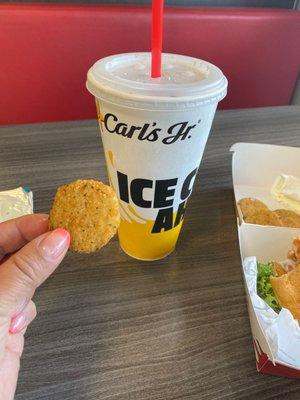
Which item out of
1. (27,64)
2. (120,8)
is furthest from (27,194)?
(120,8)

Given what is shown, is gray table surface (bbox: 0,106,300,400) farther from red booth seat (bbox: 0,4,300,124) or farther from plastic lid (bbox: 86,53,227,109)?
red booth seat (bbox: 0,4,300,124)

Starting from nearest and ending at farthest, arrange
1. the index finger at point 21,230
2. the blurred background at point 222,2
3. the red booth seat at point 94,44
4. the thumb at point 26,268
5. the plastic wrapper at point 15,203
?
1. the thumb at point 26,268
2. the index finger at point 21,230
3. the plastic wrapper at point 15,203
4. the red booth seat at point 94,44
5. the blurred background at point 222,2

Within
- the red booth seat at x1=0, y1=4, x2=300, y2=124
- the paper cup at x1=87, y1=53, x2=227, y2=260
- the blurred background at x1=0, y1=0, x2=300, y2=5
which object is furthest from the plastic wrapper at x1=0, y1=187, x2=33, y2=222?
the blurred background at x1=0, y1=0, x2=300, y2=5

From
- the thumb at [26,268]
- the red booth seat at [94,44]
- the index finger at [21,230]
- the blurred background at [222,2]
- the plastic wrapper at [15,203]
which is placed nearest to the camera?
the thumb at [26,268]

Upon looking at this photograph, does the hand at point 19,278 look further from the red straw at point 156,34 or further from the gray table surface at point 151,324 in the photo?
the red straw at point 156,34

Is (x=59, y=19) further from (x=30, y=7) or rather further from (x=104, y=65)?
(x=104, y=65)

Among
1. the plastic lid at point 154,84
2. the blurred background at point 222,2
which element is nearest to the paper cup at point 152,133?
the plastic lid at point 154,84
